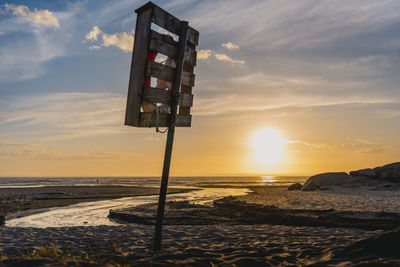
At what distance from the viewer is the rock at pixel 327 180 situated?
27.9 m

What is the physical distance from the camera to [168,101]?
20.1 feet

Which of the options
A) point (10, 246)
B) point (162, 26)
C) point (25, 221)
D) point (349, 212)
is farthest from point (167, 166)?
point (25, 221)

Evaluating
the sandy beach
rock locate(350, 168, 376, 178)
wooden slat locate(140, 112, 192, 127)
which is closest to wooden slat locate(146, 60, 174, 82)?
wooden slat locate(140, 112, 192, 127)

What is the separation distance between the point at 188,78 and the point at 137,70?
1.42 meters

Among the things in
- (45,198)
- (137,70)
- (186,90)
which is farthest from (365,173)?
(45,198)

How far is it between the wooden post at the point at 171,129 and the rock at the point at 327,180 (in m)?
24.9

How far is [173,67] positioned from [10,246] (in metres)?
5.95

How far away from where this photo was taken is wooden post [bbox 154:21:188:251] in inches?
236

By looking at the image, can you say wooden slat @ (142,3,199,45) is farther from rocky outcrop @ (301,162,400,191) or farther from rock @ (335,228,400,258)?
rocky outcrop @ (301,162,400,191)

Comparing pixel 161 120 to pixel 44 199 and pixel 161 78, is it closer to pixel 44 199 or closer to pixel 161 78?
pixel 161 78

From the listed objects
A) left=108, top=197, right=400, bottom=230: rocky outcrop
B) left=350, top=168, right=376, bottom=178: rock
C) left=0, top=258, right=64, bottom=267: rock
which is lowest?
left=108, top=197, right=400, bottom=230: rocky outcrop

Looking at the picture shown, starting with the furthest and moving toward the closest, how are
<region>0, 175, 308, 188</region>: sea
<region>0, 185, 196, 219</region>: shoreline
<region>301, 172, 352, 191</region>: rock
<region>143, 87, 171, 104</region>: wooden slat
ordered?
<region>0, 175, 308, 188</region>: sea → <region>301, 172, 352, 191</region>: rock → <region>0, 185, 196, 219</region>: shoreline → <region>143, 87, 171, 104</region>: wooden slat

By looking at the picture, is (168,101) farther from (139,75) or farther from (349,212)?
(349,212)

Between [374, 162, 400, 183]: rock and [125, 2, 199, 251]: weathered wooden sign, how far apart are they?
27.0 meters
